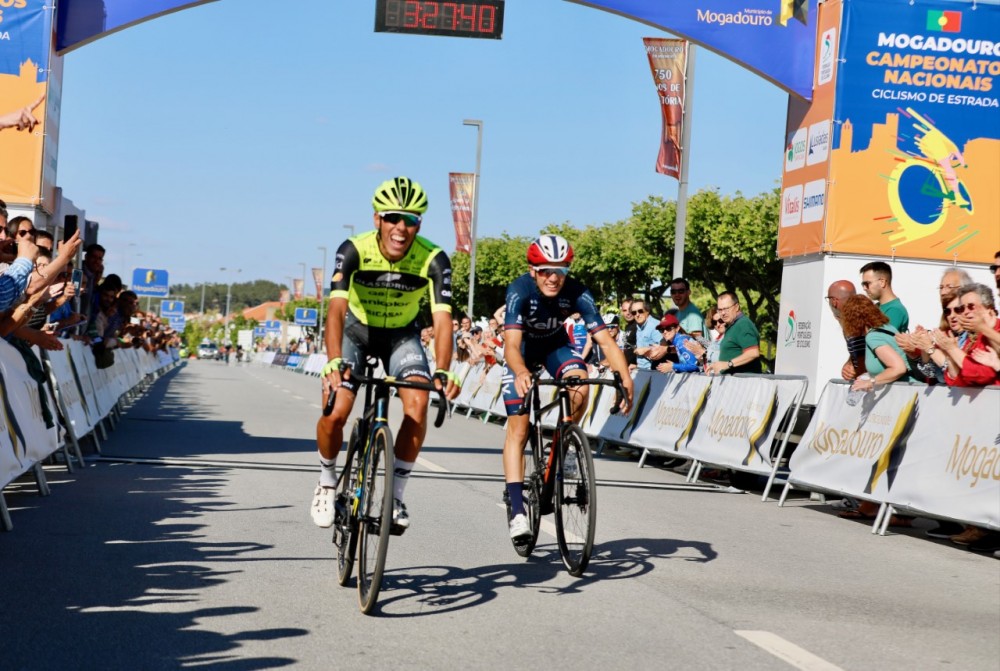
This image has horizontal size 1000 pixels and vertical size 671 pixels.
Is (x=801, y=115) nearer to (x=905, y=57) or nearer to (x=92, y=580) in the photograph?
(x=905, y=57)

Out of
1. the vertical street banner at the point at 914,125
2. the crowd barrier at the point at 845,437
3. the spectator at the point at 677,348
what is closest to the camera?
the crowd barrier at the point at 845,437

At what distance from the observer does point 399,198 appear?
6723 mm

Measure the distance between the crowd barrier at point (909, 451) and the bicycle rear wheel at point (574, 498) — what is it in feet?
11.1

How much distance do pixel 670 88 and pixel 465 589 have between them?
51.0ft

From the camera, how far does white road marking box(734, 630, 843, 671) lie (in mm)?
5324

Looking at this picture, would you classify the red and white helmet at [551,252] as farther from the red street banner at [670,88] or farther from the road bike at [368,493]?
the red street banner at [670,88]

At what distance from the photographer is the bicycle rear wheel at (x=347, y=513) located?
6582 millimetres

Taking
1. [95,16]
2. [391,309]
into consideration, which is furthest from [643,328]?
[391,309]

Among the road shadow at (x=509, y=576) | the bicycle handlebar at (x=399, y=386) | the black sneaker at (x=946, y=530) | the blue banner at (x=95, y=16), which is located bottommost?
the black sneaker at (x=946, y=530)

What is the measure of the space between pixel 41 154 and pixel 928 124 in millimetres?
11017

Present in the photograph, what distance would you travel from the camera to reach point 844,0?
1653 centimetres

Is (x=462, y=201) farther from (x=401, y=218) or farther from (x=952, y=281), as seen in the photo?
(x=401, y=218)

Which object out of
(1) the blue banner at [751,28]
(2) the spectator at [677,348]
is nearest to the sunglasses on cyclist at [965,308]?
(2) the spectator at [677,348]

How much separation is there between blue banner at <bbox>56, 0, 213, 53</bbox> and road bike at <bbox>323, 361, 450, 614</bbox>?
11.1 meters
